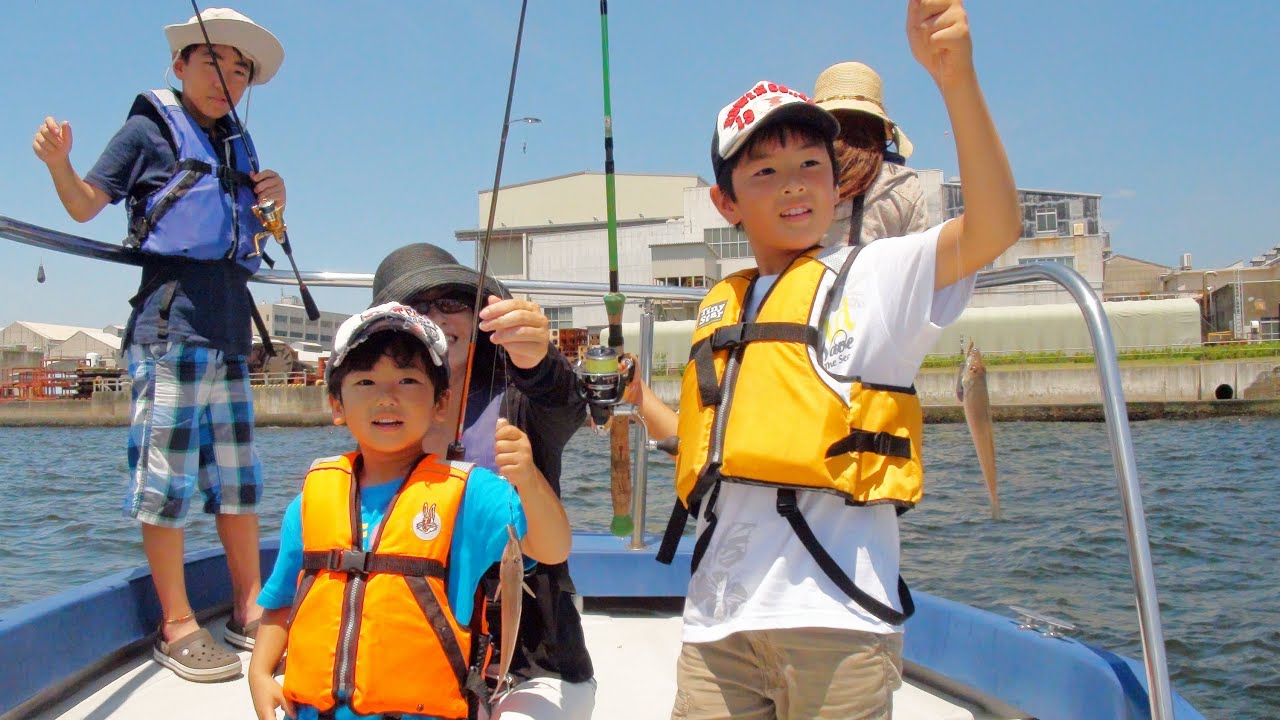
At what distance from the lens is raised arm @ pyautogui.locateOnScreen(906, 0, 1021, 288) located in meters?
1.65

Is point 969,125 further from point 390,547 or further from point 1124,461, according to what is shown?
point 390,547

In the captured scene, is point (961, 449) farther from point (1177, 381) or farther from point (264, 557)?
point (264, 557)

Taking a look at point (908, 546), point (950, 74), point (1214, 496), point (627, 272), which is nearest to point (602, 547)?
point (950, 74)

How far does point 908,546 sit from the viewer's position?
9.17 m

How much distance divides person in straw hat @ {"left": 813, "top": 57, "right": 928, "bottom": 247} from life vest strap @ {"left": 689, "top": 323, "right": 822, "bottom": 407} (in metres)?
0.56

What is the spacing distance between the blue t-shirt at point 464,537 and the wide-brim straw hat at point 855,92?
1.28 meters

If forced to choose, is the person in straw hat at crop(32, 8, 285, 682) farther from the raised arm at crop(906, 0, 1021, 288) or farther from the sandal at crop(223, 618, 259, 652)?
the raised arm at crop(906, 0, 1021, 288)

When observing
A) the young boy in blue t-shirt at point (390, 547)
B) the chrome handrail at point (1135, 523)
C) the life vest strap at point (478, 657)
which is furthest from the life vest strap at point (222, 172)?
the chrome handrail at point (1135, 523)

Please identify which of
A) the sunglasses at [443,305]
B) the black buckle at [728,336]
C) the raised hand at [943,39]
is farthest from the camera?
the sunglasses at [443,305]

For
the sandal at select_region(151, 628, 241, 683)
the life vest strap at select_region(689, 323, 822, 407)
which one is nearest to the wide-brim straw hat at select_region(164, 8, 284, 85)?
the sandal at select_region(151, 628, 241, 683)

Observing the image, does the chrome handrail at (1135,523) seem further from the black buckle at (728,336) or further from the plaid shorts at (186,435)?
the plaid shorts at (186,435)

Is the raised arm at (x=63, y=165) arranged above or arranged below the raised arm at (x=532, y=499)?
above

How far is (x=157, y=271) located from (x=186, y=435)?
0.59 metres

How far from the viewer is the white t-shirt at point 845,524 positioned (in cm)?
182
